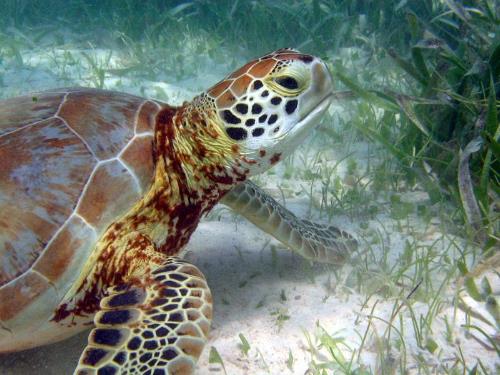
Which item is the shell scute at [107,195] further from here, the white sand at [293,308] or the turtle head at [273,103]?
the white sand at [293,308]

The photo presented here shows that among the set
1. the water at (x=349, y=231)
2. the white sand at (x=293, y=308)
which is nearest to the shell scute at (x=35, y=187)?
the water at (x=349, y=231)

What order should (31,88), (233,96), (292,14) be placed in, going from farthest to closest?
(292,14), (31,88), (233,96)

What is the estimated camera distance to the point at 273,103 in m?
2.00

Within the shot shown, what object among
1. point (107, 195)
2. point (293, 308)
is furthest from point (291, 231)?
point (107, 195)

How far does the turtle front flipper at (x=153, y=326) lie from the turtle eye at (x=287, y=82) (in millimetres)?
975

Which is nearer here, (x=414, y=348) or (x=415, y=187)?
(x=414, y=348)

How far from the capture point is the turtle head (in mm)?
2002

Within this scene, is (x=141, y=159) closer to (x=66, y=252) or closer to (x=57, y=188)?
(x=57, y=188)

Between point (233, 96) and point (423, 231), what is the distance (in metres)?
1.56

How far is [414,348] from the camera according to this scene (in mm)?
1909

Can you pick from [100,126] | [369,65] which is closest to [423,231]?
[100,126]

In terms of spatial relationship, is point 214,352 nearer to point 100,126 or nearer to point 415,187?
point 100,126

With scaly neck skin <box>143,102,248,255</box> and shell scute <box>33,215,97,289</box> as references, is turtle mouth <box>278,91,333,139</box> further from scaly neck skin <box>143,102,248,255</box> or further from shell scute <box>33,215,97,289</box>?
shell scute <box>33,215,97,289</box>

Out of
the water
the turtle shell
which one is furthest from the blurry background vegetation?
the turtle shell
